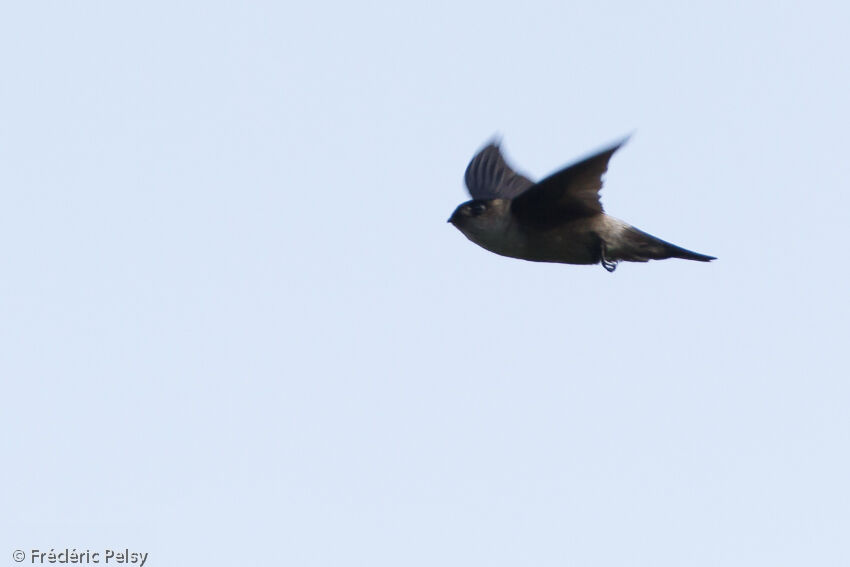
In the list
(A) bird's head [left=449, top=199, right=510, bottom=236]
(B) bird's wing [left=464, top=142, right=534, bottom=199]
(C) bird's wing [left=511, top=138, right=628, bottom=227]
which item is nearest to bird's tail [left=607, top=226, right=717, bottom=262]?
(C) bird's wing [left=511, top=138, right=628, bottom=227]

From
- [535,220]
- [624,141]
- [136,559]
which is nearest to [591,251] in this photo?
[535,220]

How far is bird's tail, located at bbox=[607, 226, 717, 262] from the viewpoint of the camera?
14.5 m

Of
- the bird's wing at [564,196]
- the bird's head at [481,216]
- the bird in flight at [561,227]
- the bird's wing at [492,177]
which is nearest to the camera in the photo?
the bird's wing at [564,196]

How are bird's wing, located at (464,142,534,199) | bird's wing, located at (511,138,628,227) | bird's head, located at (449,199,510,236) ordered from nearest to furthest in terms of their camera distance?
1. bird's wing, located at (511,138,628,227)
2. bird's head, located at (449,199,510,236)
3. bird's wing, located at (464,142,534,199)

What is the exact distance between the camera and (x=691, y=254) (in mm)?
14672

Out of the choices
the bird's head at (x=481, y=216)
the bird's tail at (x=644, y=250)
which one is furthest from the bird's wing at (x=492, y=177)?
the bird's tail at (x=644, y=250)

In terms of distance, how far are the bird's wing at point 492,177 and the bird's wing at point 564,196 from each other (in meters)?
Result: 2.42

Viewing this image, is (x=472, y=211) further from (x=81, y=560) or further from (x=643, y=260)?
(x=81, y=560)

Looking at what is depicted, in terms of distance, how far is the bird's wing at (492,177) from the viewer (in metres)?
16.8

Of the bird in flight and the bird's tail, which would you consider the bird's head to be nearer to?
the bird in flight

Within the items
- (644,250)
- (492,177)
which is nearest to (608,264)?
(644,250)

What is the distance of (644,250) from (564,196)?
136 centimetres

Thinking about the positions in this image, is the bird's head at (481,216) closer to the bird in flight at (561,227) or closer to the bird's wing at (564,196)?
the bird in flight at (561,227)

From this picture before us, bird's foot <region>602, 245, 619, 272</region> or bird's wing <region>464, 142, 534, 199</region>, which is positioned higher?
bird's wing <region>464, 142, 534, 199</region>
